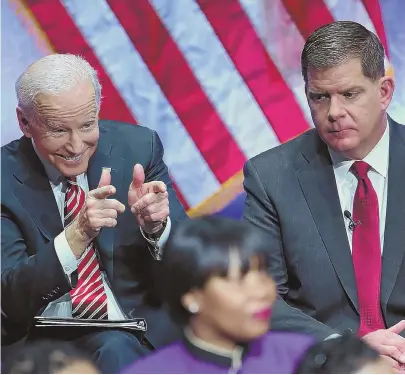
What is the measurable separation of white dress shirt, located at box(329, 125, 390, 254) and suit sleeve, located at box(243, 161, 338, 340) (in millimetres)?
171

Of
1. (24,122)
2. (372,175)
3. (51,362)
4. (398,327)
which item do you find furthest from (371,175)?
(51,362)

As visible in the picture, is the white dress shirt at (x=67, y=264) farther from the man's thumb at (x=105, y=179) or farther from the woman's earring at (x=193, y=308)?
the woman's earring at (x=193, y=308)

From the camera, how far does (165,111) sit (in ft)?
8.34

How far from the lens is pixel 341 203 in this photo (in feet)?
7.35

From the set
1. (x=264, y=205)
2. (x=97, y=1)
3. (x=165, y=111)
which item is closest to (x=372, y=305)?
(x=264, y=205)

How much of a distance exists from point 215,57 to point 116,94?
0.94 feet

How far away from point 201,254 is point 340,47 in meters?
0.68

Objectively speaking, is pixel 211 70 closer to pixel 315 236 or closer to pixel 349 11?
pixel 349 11

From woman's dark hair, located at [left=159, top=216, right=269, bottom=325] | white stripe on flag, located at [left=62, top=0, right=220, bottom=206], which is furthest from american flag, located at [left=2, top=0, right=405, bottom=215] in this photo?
woman's dark hair, located at [left=159, top=216, right=269, bottom=325]

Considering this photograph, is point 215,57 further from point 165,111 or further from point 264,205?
point 264,205

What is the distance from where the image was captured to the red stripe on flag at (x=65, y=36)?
2455 millimetres

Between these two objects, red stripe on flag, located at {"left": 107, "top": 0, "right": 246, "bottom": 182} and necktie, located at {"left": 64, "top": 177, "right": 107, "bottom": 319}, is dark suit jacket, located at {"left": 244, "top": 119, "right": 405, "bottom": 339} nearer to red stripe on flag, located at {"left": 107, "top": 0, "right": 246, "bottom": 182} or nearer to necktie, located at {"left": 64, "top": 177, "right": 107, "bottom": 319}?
red stripe on flag, located at {"left": 107, "top": 0, "right": 246, "bottom": 182}

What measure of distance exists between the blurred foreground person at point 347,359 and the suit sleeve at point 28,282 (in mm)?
669

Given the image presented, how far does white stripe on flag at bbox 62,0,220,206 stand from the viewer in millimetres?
2486
